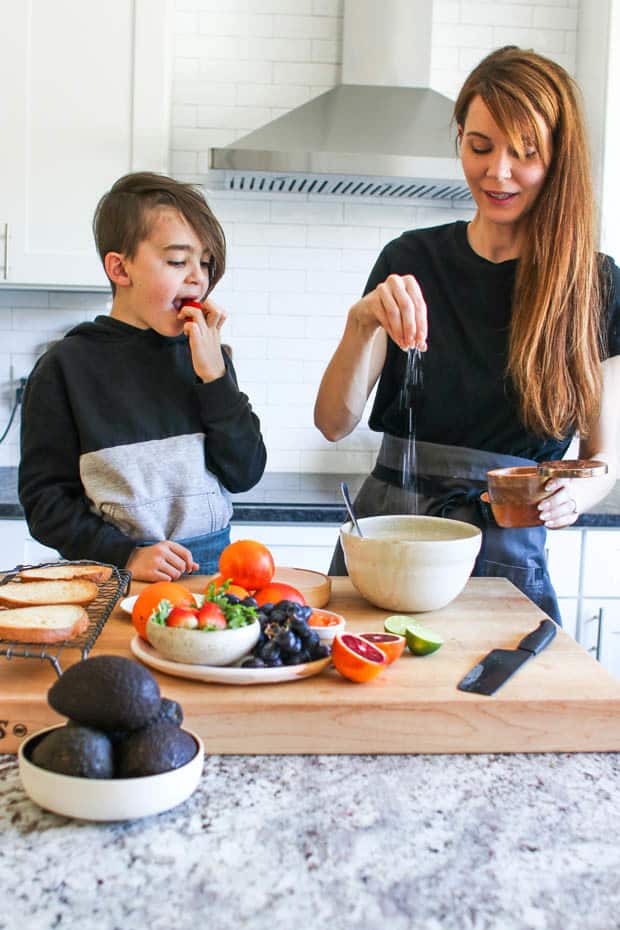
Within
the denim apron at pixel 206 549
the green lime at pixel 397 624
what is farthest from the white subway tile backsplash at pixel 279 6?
the green lime at pixel 397 624

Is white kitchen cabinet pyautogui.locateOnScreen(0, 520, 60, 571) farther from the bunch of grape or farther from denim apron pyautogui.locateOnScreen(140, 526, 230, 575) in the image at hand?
the bunch of grape

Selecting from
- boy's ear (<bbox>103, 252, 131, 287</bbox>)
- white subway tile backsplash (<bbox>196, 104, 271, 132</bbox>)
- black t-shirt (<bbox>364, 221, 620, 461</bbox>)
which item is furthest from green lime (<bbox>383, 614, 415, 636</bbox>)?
white subway tile backsplash (<bbox>196, 104, 271, 132</bbox>)

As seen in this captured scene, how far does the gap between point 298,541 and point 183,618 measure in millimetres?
1723

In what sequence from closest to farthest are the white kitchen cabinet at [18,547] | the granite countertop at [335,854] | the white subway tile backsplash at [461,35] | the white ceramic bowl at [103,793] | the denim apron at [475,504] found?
the granite countertop at [335,854] < the white ceramic bowl at [103,793] < the denim apron at [475,504] < the white kitchen cabinet at [18,547] < the white subway tile backsplash at [461,35]

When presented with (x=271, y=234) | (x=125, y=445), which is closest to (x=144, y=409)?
(x=125, y=445)

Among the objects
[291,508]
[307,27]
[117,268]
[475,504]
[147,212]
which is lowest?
[291,508]

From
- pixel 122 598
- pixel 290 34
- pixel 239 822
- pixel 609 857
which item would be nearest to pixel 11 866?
pixel 239 822

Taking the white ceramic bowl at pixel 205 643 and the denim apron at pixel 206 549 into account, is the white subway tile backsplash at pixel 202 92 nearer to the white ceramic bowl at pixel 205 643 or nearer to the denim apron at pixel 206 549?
the denim apron at pixel 206 549

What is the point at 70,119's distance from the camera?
288 centimetres

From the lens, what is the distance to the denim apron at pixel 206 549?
176 cm

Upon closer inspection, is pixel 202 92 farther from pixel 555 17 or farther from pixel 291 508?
pixel 291 508

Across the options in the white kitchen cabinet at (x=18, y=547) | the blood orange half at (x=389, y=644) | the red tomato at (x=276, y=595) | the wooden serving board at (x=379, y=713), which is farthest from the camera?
the white kitchen cabinet at (x=18, y=547)

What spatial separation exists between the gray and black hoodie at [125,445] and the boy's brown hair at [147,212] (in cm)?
16

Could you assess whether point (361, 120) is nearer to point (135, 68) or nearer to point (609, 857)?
point (135, 68)
